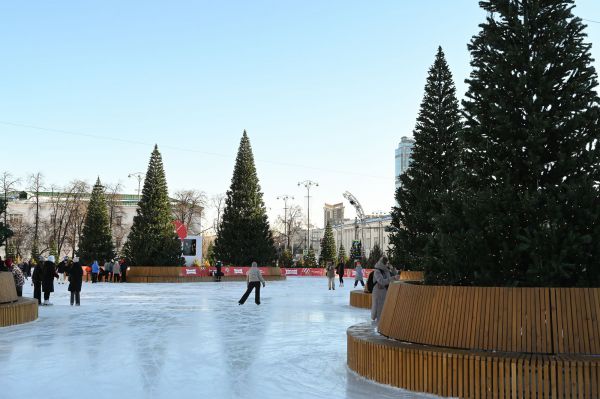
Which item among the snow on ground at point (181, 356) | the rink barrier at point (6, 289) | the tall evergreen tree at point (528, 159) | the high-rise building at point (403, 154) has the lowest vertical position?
the snow on ground at point (181, 356)

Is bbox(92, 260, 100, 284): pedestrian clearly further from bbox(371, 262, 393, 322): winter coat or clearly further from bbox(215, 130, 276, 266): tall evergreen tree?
bbox(371, 262, 393, 322): winter coat

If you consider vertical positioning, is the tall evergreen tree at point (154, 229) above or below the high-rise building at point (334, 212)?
below

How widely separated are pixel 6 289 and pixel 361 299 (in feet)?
36.3

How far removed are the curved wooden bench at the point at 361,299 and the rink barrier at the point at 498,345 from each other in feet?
42.2

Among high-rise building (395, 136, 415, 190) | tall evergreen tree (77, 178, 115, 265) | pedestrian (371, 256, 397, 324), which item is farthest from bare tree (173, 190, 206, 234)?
pedestrian (371, 256, 397, 324)

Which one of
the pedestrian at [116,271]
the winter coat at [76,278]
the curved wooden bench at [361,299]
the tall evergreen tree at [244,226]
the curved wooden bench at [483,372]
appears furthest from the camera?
the tall evergreen tree at [244,226]

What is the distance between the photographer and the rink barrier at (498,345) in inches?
266

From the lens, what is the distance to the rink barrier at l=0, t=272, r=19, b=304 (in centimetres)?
1524

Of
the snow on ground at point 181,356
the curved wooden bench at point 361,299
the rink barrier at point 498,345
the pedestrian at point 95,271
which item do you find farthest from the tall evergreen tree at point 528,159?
the pedestrian at point 95,271

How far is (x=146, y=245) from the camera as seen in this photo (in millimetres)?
46312

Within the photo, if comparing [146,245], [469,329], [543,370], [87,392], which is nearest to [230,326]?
[87,392]

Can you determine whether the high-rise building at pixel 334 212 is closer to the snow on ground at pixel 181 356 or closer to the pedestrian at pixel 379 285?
the snow on ground at pixel 181 356

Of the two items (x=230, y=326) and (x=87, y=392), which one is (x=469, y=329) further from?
(x=230, y=326)

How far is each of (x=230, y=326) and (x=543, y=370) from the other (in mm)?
9675
